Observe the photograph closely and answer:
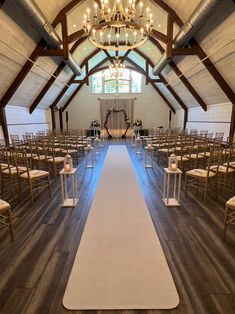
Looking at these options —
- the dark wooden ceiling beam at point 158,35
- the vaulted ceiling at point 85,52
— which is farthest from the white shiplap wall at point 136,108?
the dark wooden ceiling beam at point 158,35

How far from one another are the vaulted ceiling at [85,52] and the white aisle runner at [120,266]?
569cm

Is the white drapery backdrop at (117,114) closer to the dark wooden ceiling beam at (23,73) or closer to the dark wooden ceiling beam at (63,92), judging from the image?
the dark wooden ceiling beam at (63,92)

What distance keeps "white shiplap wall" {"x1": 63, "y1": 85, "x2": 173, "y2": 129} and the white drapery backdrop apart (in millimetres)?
388

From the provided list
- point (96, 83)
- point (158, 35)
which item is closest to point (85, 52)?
point (96, 83)

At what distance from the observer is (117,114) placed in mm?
16328

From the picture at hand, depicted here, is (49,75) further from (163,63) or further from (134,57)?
(134,57)

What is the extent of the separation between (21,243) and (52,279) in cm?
84

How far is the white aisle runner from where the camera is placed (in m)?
1.69

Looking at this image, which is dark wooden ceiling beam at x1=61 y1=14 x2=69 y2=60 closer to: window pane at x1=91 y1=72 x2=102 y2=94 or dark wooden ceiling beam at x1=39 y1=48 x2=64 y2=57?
dark wooden ceiling beam at x1=39 y1=48 x2=64 y2=57

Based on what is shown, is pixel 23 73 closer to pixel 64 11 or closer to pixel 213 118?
pixel 64 11

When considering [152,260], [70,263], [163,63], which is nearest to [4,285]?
[70,263]

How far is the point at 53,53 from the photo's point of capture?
24.5 ft

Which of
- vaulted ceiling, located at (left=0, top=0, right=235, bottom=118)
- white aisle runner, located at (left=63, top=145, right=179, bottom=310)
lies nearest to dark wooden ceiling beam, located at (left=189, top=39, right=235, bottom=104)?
vaulted ceiling, located at (left=0, top=0, right=235, bottom=118)

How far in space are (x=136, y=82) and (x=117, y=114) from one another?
3.14 m
